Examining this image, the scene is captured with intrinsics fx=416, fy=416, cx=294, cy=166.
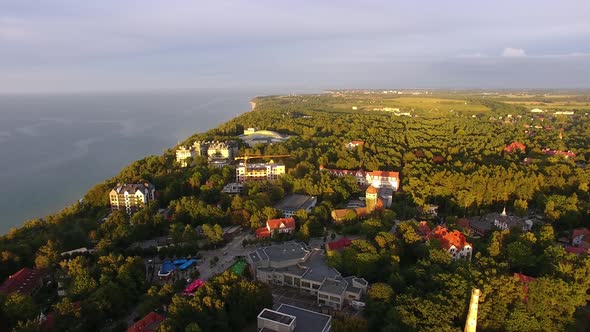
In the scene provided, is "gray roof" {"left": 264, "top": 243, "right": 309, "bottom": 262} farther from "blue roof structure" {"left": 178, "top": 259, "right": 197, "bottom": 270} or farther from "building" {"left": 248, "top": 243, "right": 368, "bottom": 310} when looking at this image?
"blue roof structure" {"left": 178, "top": 259, "right": 197, "bottom": 270}

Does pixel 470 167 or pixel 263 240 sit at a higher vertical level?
pixel 470 167

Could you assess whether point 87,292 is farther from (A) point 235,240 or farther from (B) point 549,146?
(B) point 549,146

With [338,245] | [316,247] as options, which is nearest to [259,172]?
[316,247]

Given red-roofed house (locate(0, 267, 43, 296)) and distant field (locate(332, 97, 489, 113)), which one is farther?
distant field (locate(332, 97, 489, 113))

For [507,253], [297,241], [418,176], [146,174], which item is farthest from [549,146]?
[146,174]

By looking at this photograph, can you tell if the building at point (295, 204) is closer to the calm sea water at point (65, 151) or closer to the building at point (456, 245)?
the building at point (456, 245)

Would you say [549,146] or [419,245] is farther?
[549,146]

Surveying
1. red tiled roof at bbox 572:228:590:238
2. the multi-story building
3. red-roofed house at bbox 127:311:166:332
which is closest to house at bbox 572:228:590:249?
red tiled roof at bbox 572:228:590:238
